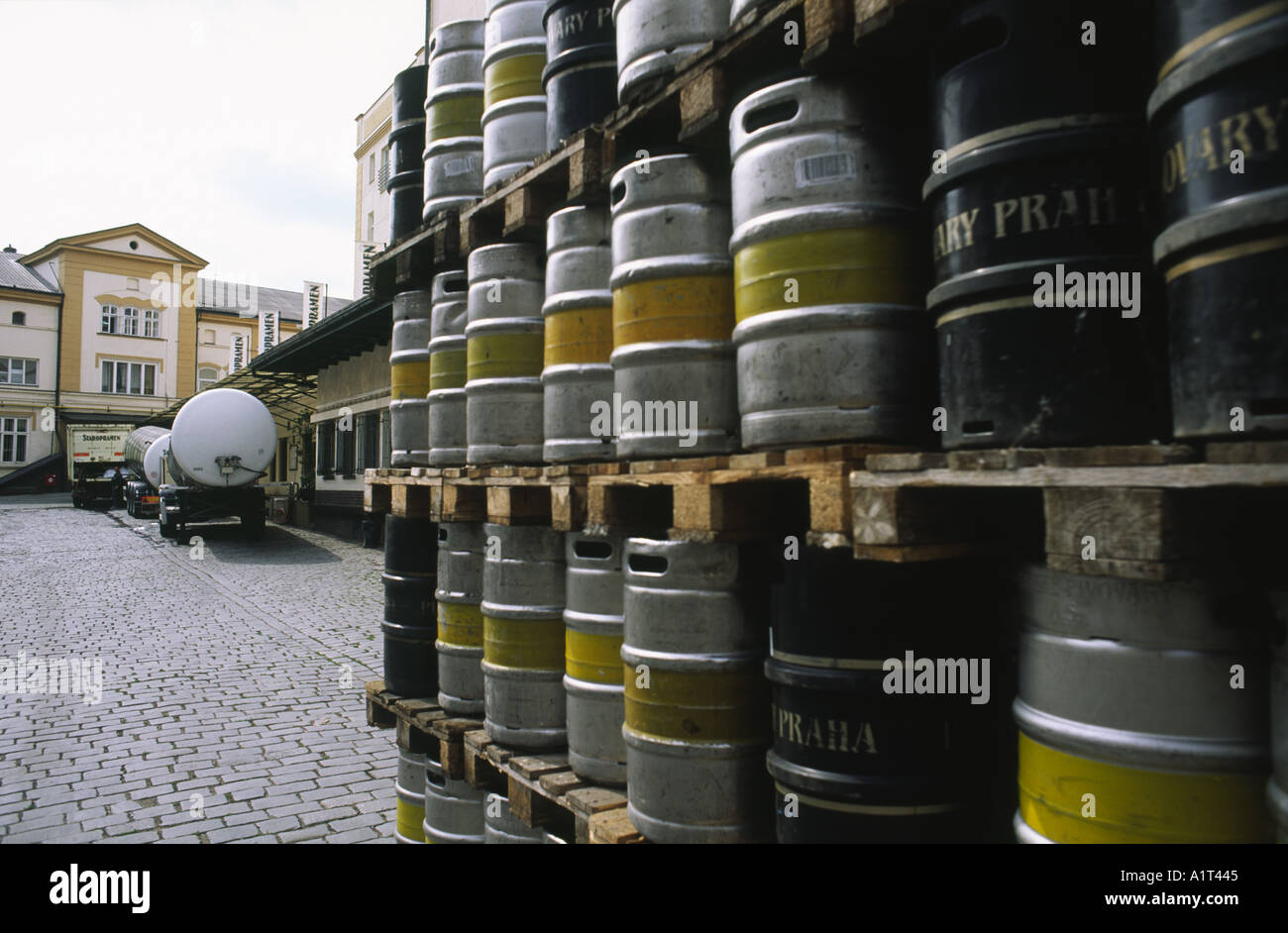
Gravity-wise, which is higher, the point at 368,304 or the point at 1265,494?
the point at 368,304

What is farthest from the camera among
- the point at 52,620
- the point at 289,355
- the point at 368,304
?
the point at 289,355

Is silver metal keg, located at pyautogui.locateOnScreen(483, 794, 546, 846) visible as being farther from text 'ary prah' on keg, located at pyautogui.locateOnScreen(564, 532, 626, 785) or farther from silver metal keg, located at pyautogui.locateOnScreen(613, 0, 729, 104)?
silver metal keg, located at pyautogui.locateOnScreen(613, 0, 729, 104)

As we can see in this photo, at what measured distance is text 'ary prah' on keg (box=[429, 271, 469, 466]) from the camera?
4.38 metres

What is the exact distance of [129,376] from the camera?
4178 centimetres

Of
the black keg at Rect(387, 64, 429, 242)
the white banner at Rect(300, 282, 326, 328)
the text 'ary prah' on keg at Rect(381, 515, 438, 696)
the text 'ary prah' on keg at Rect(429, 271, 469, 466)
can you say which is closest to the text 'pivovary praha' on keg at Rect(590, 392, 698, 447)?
the text 'ary prah' on keg at Rect(429, 271, 469, 466)

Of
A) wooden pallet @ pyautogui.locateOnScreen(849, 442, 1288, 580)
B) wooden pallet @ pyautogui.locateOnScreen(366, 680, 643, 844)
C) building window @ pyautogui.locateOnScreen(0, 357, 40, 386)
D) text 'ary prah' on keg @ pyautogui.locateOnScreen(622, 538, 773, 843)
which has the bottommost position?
wooden pallet @ pyautogui.locateOnScreen(366, 680, 643, 844)

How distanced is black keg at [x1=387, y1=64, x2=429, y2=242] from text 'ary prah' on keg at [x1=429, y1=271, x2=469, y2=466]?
107 centimetres

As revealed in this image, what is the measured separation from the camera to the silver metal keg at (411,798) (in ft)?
13.9

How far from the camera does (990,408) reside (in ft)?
6.48

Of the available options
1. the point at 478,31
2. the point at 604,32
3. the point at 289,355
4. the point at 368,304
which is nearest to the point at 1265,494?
the point at 604,32

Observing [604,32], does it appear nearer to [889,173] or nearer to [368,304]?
[889,173]
